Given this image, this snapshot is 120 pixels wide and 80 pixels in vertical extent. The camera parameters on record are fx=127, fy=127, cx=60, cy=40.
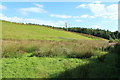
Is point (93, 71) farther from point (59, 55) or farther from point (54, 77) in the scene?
point (59, 55)

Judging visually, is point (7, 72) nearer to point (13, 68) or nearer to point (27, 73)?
point (13, 68)

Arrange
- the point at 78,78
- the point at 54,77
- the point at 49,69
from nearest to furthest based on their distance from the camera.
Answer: the point at 78,78 → the point at 54,77 → the point at 49,69

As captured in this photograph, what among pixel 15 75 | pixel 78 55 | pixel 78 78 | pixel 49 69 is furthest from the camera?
pixel 78 55

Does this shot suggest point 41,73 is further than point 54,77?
Yes

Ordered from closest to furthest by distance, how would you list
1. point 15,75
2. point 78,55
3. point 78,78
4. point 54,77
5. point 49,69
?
1. point 78,78
2. point 54,77
3. point 15,75
4. point 49,69
5. point 78,55

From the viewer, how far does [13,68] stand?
4.70 m

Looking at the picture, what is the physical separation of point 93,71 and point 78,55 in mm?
2880

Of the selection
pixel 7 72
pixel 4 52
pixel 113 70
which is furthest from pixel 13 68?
pixel 113 70

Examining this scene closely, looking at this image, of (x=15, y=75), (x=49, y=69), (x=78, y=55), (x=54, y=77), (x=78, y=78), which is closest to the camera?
(x=78, y=78)

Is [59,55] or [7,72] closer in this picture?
[7,72]

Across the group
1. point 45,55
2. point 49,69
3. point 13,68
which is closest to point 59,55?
point 45,55

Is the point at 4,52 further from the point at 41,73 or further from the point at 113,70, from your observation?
the point at 113,70

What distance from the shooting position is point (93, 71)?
408 centimetres

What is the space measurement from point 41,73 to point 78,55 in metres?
3.20
